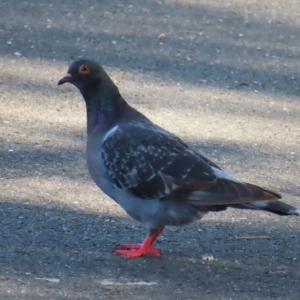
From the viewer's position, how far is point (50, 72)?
27.5ft

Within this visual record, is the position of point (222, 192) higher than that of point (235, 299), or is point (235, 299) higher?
point (222, 192)

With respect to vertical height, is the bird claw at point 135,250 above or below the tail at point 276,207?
below

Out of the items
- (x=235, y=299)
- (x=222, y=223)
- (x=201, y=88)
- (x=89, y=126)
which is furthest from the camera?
(x=201, y=88)

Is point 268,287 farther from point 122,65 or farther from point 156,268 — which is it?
point 122,65

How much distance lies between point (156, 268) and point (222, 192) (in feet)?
1.94

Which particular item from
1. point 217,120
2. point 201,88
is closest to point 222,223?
point 217,120

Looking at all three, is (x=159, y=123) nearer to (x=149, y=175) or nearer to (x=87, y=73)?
(x=87, y=73)

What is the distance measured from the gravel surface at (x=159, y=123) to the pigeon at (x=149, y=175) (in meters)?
0.31

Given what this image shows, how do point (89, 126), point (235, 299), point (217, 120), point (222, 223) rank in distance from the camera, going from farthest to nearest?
Result: point (217, 120) < point (222, 223) < point (89, 126) < point (235, 299)

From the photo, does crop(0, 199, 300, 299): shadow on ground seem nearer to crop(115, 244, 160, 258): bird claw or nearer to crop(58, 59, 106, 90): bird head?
crop(115, 244, 160, 258): bird claw

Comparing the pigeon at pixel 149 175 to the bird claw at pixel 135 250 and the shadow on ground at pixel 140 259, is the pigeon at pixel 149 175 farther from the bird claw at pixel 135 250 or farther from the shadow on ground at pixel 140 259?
the shadow on ground at pixel 140 259

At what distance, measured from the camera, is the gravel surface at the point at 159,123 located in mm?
4738

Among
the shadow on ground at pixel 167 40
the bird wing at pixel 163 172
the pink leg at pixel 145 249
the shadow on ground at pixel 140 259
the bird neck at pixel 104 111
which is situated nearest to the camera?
the shadow on ground at pixel 140 259

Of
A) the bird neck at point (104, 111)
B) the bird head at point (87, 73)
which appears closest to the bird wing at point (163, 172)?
the bird neck at point (104, 111)
